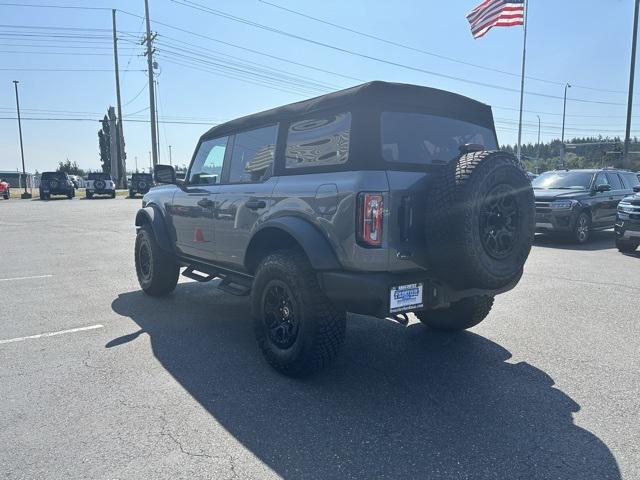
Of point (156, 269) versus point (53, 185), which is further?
point (53, 185)

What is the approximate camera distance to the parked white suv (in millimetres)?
32188

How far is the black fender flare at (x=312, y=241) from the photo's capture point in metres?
3.14

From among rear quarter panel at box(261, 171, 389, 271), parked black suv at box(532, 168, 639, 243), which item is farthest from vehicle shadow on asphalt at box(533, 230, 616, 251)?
rear quarter panel at box(261, 171, 389, 271)

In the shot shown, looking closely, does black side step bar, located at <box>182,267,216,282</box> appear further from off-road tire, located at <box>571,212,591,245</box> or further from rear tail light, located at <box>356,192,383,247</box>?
off-road tire, located at <box>571,212,591,245</box>

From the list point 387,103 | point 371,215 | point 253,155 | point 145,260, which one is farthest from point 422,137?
point 145,260

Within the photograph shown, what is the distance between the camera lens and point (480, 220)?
10.0 feet

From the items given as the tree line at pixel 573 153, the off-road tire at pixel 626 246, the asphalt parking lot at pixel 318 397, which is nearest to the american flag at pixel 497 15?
the off-road tire at pixel 626 246

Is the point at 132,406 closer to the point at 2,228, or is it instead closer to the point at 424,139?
the point at 424,139

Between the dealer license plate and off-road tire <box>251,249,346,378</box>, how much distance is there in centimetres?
49

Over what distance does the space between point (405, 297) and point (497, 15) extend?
62.1 feet

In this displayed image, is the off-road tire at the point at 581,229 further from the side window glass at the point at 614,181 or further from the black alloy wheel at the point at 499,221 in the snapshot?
the black alloy wheel at the point at 499,221

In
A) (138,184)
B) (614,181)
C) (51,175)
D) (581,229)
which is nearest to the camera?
(581,229)

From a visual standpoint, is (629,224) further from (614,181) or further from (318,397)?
(318,397)

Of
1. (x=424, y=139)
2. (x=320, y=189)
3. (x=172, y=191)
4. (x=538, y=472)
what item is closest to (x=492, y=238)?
(x=424, y=139)
